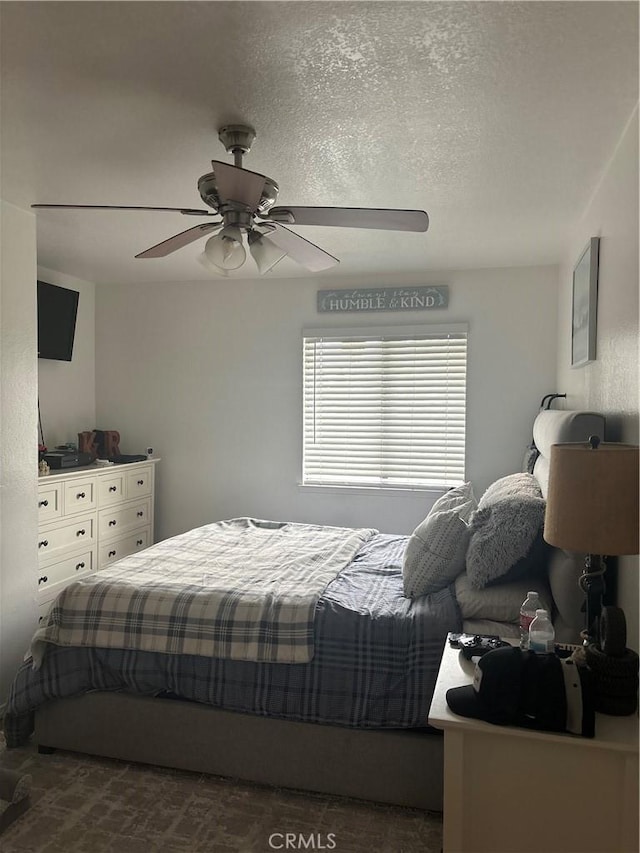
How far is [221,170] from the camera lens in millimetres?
1976

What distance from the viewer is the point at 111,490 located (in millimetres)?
4555

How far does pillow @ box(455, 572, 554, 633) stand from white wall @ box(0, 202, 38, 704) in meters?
2.24

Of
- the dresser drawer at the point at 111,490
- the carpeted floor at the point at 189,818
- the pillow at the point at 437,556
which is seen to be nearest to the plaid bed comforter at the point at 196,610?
the pillow at the point at 437,556

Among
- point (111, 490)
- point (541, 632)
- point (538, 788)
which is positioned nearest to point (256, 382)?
point (111, 490)

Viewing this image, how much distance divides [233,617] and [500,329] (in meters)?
3.03

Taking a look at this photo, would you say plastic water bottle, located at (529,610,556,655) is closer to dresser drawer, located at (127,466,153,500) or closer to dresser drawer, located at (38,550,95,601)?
dresser drawer, located at (38,550,95,601)

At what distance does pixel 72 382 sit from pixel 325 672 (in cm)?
363

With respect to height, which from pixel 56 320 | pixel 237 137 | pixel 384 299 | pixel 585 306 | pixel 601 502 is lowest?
pixel 601 502

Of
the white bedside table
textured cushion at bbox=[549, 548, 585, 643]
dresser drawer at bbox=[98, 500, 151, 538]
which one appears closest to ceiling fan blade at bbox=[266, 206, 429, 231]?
textured cushion at bbox=[549, 548, 585, 643]

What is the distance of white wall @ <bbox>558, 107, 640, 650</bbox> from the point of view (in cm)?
202

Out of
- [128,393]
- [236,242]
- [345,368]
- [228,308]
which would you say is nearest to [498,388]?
[345,368]

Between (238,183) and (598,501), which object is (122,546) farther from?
(598,501)

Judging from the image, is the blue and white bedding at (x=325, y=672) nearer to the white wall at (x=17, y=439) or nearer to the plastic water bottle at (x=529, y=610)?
the plastic water bottle at (x=529, y=610)

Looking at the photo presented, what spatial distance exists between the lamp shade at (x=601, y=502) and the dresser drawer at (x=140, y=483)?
3797mm
